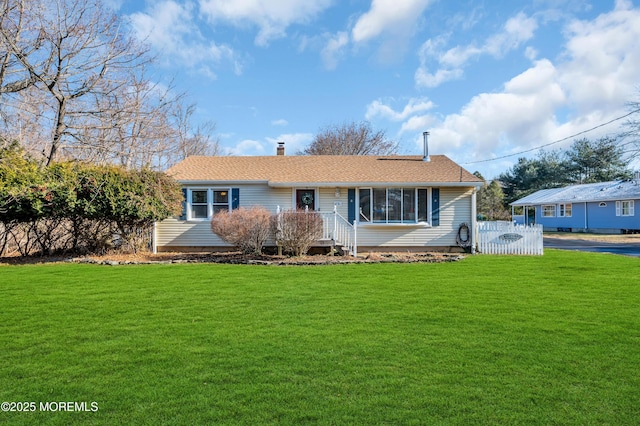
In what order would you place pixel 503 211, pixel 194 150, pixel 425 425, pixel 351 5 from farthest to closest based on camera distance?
1. pixel 503 211
2. pixel 194 150
3. pixel 351 5
4. pixel 425 425

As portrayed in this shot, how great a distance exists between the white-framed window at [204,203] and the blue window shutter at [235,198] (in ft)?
0.40

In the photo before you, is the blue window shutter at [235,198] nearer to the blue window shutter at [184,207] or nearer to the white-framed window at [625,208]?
the blue window shutter at [184,207]

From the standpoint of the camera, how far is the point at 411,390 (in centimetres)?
309

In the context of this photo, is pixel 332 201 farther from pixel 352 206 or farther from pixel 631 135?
pixel 631 135

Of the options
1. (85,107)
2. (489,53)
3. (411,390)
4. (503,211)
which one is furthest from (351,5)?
(503,211)

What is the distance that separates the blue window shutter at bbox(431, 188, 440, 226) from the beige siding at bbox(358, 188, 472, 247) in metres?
0.13

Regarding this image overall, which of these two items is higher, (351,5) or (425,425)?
(351,5)

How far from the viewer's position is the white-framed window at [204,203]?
1437cm

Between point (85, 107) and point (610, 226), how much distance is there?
3453cm

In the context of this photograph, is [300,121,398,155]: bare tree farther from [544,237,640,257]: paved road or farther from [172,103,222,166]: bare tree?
[544,237,640,257]: paved road

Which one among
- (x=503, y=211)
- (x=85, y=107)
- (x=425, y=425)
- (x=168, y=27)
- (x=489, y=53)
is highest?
(x=168, y=27)

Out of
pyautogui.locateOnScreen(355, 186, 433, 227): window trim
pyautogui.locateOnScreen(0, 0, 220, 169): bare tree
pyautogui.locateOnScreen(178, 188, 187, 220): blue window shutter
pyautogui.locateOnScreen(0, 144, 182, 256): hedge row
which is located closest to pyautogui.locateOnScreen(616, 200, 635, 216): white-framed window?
pyautogui.locateOnScreen(355, 186, 433, 227): window trim

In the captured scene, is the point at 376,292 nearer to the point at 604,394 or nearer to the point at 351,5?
the point at 604,394

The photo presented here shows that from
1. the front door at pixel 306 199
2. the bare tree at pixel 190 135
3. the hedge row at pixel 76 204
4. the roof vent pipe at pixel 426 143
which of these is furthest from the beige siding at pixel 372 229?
the bare tree at pixel 190 135
